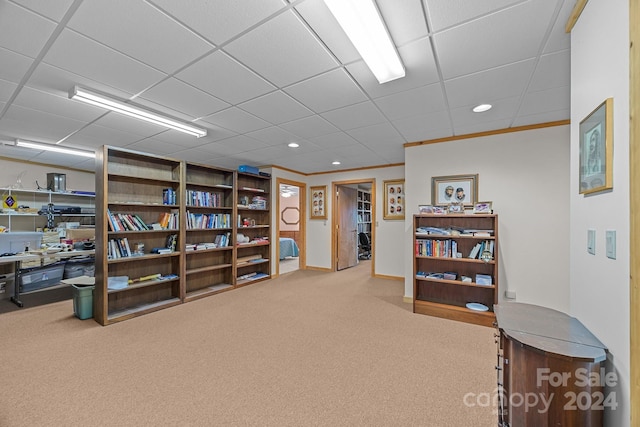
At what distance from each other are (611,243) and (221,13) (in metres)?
2.19

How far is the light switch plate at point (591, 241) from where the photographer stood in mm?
1184

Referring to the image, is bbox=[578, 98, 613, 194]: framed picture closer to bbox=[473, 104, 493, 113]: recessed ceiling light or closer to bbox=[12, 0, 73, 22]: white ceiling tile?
bbox=[473, 104, 493, 113]: recessed ceiling light

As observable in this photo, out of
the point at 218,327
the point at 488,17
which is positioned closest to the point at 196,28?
the point at 488,17

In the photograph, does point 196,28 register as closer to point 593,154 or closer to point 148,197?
point 593,154

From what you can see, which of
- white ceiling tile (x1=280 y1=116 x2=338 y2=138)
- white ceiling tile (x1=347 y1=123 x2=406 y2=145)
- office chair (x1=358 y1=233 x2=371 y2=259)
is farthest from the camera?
office chair (x1=358 y1=233 x2=371 y2=259)

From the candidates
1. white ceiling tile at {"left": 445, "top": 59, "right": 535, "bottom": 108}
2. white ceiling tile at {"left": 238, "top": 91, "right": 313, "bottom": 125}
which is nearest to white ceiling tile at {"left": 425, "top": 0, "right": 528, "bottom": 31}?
white ceiling tile at {"left": 445, "top": 59, "right": 535, "bottom": 108}

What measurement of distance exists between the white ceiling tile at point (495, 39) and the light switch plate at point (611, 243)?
122 centimetres

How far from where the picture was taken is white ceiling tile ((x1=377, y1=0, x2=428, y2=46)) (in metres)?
1.36

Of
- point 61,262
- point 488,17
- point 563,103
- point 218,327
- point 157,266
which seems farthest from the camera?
point 61,262

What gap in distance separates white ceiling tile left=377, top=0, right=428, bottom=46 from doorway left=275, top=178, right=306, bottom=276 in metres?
4.23

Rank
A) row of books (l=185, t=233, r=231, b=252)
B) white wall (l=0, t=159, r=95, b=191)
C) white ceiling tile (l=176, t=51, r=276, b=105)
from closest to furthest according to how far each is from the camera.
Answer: white ceiling tile (l=176, t=51, r=276, b=105) → row of books (l=185, t=233, r=231, b=252) → white wall (l=0, t=159, r=95, b=191)

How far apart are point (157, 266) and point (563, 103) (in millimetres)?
5288

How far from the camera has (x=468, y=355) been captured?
91.0 inches

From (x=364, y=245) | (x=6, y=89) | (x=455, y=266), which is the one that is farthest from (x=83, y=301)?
(x=364, y=245)
